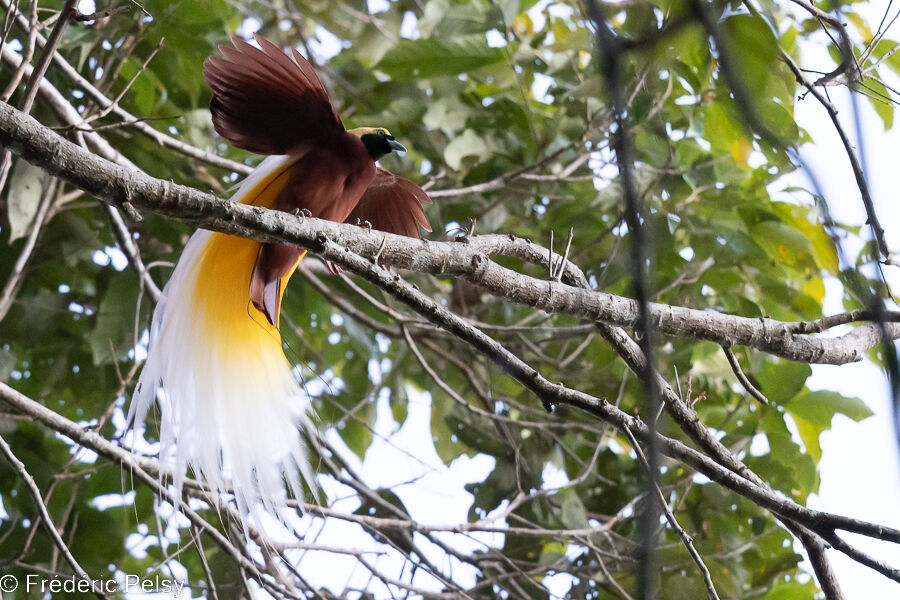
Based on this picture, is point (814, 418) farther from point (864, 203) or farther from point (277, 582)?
point (864, 203)

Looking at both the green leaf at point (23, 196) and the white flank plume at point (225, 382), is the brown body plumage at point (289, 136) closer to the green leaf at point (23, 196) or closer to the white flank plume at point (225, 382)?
the white flank plume at point (225, 382)

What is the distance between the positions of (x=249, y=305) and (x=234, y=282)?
0.05 meters

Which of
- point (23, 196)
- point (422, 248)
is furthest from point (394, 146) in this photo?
point (23, 196)

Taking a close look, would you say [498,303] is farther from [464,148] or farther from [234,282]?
[234,282]

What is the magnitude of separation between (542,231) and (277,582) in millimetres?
1092

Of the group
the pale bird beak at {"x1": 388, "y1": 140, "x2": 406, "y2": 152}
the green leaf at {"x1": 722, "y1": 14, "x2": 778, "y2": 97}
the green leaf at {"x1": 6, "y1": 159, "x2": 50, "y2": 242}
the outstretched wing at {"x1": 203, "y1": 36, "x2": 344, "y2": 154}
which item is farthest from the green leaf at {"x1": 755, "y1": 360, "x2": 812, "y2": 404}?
the green leaf at {"x1": 6, "y1": 159, "x2": 50, "y2": 242}

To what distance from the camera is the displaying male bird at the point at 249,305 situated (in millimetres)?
1335

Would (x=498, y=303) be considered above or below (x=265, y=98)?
above

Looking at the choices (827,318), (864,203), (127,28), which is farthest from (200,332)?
(864,203)

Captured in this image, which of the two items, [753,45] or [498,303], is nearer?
[753,45]

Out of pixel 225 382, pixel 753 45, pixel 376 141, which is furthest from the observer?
pixel 376 141

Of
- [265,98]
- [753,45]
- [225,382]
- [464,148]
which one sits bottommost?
[753,45]

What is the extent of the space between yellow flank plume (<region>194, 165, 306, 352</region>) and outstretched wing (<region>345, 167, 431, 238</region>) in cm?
24

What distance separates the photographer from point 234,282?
151 cm
